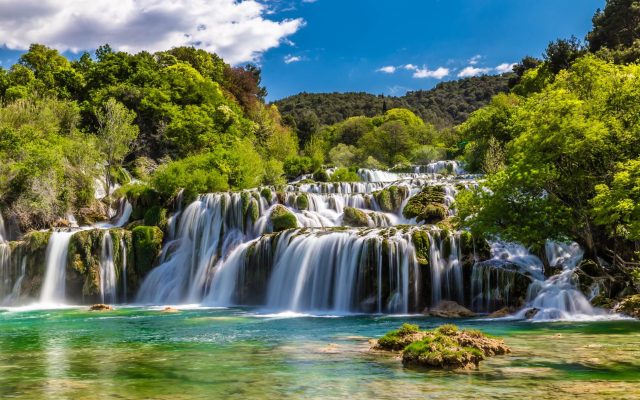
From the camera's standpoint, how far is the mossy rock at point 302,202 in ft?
130

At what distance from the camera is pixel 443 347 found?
13484 millimetres

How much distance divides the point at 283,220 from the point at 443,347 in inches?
942

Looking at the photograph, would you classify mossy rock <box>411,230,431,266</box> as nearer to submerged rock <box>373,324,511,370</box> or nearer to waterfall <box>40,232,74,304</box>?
submerged rock <box>373,324,511,370</box>

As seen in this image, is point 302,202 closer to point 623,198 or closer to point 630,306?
point 630,306

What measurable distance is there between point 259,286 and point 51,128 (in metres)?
31.7

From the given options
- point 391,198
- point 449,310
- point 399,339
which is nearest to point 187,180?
point 391,198

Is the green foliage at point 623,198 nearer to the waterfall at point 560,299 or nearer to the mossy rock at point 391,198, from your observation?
the waterfall at point 560,299

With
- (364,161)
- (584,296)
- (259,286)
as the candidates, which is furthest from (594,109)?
(364,161)

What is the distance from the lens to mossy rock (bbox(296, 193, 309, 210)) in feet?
130

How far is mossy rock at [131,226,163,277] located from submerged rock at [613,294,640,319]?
2649cm

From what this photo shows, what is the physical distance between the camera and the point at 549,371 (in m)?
12.3

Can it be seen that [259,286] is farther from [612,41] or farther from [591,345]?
[612,41]

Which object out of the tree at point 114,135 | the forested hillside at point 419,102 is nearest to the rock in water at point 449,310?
the tree at point 114,135

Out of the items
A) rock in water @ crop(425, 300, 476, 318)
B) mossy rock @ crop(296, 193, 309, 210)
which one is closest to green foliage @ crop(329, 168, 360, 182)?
mossy rock @ crop(296, 193, 309, 210)
